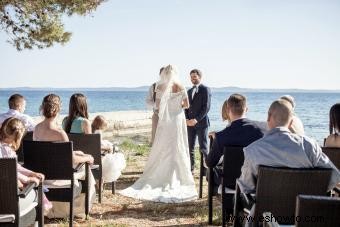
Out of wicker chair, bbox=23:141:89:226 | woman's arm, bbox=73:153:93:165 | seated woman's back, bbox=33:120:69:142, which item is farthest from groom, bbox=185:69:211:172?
wicker chair, bbox=23:141:89:226

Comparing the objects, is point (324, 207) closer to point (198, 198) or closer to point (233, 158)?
point (233, 158)

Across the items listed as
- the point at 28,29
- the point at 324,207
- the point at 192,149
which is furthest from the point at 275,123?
the point at 28,29

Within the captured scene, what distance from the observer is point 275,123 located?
12.8ft

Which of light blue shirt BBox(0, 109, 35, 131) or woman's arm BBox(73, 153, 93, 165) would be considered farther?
light blue shirt BBox(0, 109, 35, 131)

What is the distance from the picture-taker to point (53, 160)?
503cm

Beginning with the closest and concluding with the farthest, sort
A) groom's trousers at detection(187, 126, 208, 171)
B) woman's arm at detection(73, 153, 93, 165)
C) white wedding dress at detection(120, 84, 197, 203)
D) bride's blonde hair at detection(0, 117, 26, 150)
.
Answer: bride's blonde hair at detection(0, 117, 26, 150), woman's arm at detection(73, 153, 93, 165), white wedding dress at detection(120, 84, 197, 203), groom's trousers at detection(187, 126, 208, 171)

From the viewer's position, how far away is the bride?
26.0 feet

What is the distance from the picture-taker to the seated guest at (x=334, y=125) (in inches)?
195

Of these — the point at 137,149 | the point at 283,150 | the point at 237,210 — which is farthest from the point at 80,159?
the point at 137,149

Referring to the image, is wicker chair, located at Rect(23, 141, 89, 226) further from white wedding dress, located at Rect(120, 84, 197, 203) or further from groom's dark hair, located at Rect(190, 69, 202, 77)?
groom's dark hair, located at Rect(190, 69, 202, 77)

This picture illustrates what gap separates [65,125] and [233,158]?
8.72ft

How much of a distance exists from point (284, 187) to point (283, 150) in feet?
1.20

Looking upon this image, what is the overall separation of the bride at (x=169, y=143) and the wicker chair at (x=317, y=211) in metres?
5.40

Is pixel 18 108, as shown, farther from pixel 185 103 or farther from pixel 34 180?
pixel 34 180
